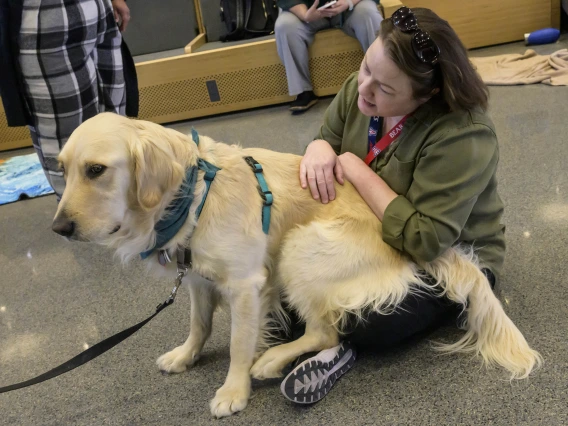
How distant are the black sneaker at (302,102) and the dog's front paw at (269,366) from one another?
2.46m

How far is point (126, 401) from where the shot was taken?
50.9 inches

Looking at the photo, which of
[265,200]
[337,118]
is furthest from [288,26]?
[265,200]

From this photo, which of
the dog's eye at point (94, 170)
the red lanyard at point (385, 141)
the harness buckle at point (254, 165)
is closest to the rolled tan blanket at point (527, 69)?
the red lanyard at point (385, 141)

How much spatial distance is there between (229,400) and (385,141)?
749 millimetres

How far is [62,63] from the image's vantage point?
5.46ft

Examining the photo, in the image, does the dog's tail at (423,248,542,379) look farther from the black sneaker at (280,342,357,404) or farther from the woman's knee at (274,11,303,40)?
the woman's knee at (274,11,303,40)

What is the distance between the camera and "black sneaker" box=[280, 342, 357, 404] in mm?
1146

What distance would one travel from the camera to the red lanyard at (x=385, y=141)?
125 centimetres

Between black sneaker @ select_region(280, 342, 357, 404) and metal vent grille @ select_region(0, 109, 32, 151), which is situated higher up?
metal vent grille @ select_region(0, 109, 32, 151)

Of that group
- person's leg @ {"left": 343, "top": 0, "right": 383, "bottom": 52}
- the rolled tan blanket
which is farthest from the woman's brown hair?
person's leg @ {"left": 343, "top": 0, "right": 383, "bottom": 52}

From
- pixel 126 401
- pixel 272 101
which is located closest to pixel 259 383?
pixel 126 401

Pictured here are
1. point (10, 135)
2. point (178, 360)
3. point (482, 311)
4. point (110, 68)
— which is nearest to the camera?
point (482, 311)

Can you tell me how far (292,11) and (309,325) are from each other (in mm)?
2727

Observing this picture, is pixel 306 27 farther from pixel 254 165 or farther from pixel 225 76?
pixel 254 165
